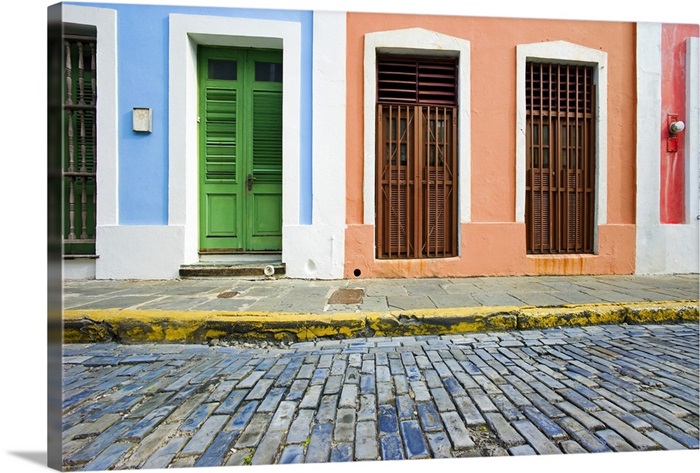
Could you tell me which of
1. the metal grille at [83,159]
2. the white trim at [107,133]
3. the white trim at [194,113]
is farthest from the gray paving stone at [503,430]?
the white trim at [107,133]

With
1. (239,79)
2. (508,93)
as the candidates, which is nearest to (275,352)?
(508,93)

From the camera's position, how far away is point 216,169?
13.6 ft

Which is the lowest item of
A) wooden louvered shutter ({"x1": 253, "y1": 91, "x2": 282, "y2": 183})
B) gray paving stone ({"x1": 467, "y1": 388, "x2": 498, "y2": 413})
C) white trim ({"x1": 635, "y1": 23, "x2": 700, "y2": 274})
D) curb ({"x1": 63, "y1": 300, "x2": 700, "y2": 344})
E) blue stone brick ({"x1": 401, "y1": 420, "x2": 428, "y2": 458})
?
gray paving stone ({"x1": 467, "y1": 388, "x2": 498, "y2": 413})

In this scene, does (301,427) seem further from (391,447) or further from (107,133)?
(107,133)

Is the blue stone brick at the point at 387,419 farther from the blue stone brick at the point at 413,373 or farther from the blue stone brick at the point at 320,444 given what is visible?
the blue stone brick at the point at 413,373

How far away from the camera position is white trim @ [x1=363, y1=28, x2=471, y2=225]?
3215 millimetres

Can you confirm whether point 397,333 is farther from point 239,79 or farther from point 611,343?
point 239,79

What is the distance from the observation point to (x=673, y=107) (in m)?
1.88

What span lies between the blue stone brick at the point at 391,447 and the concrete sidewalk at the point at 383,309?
1.17 meters

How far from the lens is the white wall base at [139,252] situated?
9.53 feet

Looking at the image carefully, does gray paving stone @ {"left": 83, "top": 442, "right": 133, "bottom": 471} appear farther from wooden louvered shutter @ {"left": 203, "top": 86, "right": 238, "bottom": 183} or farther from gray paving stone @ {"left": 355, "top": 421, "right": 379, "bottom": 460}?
wooden louvered shutter @ {"left": 203, "top": 86, "right": 238, "bottom": 183}

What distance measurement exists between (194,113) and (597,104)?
447 cm

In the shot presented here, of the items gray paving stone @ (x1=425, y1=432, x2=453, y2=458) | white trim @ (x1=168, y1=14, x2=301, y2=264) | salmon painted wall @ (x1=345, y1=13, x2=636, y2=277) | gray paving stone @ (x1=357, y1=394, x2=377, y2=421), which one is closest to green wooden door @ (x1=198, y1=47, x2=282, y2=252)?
white trim @ (x1=168, y1=14, x2=301, y2=264)

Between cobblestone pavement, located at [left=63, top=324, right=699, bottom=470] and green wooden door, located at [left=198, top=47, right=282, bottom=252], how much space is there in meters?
2.17
